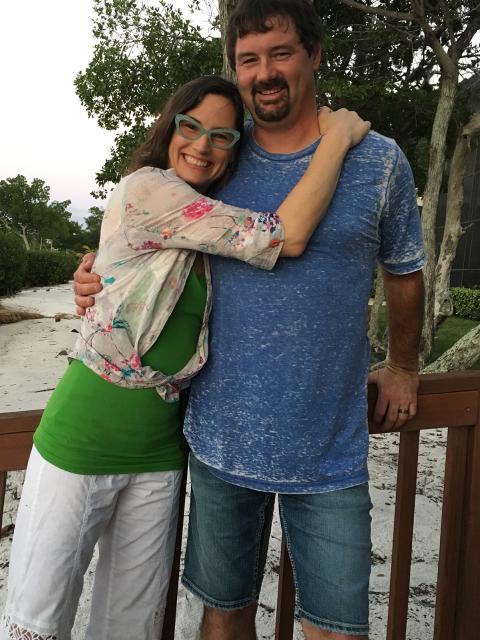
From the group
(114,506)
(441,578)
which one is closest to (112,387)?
(114,506)

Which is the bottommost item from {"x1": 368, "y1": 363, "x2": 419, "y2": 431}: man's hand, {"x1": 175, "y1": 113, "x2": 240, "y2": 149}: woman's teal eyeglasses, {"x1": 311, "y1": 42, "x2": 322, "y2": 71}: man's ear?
{"x1": 368, "y1": 363, "x2": 419, "y2": 431}: man's hand

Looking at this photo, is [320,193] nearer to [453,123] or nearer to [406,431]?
[406,431]

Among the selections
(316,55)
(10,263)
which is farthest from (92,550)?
(10,263)

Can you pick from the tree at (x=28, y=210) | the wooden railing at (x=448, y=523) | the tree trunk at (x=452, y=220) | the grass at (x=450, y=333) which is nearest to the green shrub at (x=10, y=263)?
the grass at (x=450, y=333)

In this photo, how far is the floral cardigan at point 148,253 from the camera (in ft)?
5.04

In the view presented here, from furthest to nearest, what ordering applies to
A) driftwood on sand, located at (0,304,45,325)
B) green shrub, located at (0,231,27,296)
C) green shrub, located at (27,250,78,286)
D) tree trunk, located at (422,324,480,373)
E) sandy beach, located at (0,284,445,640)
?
1. green shrub, located at (27,250,78,286)
2. green shrub, located at (0,231,27,296)
3. driftwood on sand, located at (0,304,45,325)
4. tree trunk, located at (422,324,480,373)
5. sandy beach, located at (0,284,445,640)

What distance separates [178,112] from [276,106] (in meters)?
0.27

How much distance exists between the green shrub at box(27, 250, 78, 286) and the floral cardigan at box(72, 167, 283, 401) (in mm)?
23058

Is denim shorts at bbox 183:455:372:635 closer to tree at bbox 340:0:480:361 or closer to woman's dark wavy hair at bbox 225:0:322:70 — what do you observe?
woman's dark wavy hair at bbox 225:0:322:70

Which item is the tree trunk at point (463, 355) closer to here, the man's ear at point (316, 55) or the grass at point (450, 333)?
the grass at point (450, 333)

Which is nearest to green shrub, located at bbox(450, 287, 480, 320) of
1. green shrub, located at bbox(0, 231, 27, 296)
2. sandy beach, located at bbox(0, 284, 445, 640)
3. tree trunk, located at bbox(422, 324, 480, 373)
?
tree trunk, located at bbox(422, 324, 480, 373)

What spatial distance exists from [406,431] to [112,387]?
927 millimetres

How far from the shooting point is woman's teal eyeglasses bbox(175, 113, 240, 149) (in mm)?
1667

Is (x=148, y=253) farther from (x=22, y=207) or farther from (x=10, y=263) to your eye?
(x=22, y=207)
